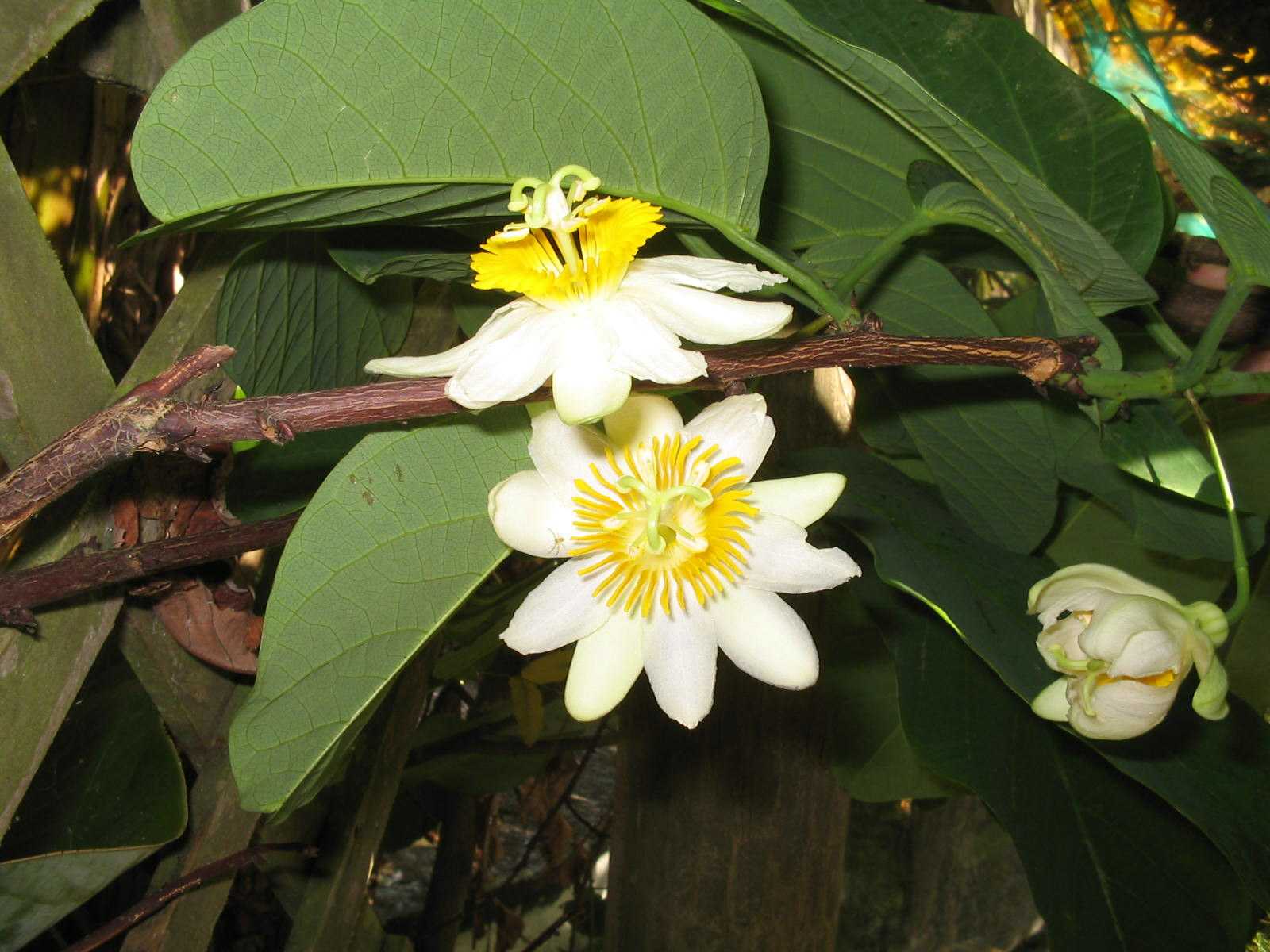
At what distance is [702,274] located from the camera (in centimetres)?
42

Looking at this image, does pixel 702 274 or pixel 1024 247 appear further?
pixel 1024 247

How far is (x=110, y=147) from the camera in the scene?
0.81 metres

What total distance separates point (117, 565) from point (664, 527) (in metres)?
0.28

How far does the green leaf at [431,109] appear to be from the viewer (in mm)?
403

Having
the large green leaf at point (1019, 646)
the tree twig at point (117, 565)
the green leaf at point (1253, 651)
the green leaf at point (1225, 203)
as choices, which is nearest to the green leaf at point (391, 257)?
the tree twig at point (117, 565)

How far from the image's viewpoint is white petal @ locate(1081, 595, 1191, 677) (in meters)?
0.49

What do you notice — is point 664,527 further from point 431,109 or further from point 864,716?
point 864,716

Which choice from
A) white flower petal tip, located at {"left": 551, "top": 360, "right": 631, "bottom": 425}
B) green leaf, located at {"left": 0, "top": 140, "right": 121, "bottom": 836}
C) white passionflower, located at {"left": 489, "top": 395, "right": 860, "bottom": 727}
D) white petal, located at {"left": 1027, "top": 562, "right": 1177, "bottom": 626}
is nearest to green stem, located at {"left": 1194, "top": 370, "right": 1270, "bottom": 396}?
white petal, located at {"left": 1027, "top": 562, "right": 1177, "bottom": 626}

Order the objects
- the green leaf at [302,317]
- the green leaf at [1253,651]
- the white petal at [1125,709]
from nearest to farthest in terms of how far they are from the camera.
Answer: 1. the white petal at [1125,709]
2. the green leaf at [302,317]
3. the green leaf at [1253,651]

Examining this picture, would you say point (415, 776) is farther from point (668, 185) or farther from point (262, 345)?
point (668, 185)

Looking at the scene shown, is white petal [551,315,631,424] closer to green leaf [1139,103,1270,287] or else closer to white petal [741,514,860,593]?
white petal [741,514,860,593]

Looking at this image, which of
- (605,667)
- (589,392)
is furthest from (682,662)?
(589,392)

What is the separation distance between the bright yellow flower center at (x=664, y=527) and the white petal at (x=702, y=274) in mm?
69

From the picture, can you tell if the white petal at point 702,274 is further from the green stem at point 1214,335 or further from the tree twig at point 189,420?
the green stem at point 1214,335
